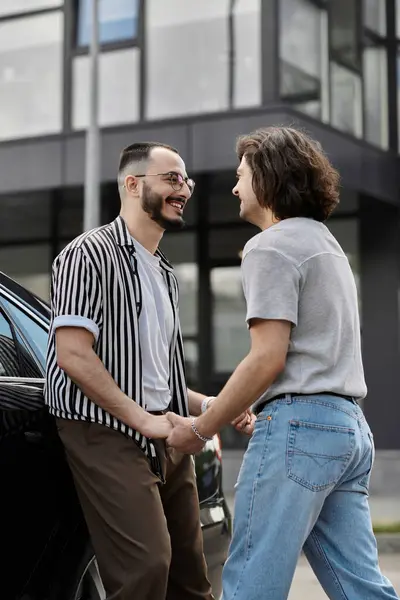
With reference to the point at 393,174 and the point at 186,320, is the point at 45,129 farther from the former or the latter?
the point at 393,174

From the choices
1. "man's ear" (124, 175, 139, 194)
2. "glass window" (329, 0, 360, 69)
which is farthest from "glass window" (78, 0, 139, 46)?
"man's ear" (124, 175, 139, 194)

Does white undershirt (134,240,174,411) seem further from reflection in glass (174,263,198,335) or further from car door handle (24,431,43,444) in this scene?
reflection in glass (174,263,198,335)

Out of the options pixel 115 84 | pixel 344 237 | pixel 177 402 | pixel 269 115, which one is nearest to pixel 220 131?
pixel 269 115

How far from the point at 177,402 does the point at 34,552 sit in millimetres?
644

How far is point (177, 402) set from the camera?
11.6 feet

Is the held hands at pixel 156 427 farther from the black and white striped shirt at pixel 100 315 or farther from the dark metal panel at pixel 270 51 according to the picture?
the dark metal panel at pixel 270 51

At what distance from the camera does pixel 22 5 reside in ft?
56.6

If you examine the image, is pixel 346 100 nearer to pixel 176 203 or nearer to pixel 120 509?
pixel 176 203

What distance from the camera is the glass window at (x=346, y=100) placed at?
15.9 metres

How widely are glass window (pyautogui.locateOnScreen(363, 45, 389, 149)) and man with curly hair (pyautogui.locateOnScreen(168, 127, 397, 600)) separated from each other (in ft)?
44.3

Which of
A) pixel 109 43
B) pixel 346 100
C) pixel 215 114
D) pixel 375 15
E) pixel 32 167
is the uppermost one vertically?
pixel 375 15

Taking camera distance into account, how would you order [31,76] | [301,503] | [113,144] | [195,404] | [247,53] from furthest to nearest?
1. [31,76]
2. [113,144]
3. [247,53]
4. [195,404]
5. [301,503]

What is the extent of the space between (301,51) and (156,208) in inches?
486

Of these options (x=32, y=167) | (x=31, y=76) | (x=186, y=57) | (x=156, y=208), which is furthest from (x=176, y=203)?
(x=31, y=76)
